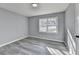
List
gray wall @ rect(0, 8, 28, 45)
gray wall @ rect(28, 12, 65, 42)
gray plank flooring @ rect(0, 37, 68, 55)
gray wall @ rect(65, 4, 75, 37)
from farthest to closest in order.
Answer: gray wall @ rect(28, 12, 65, 42) → gray wall @ rect(0, 8, 28, 45) → gray plank flooring @ rect(0, 37, 68, 55) → gray wall @ rect(65, 4, 75, 37)

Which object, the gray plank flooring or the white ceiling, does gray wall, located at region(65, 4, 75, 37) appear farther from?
the gray plank flooring

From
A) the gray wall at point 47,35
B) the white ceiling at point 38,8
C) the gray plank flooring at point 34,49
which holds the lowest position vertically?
the gray plank flooring at point 34,49

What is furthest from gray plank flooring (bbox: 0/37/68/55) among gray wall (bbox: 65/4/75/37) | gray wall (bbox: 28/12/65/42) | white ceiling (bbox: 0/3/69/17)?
white ceiling (bbox: 0/3/69/17)

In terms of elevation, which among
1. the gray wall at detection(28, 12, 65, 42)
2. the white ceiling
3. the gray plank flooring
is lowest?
the gray plank flooring

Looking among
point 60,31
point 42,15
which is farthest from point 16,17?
point 60,31

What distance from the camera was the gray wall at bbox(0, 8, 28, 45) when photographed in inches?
93.8

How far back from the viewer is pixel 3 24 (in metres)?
2.40

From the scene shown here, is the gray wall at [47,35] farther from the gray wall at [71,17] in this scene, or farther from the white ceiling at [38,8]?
the gray wall at [71,17]

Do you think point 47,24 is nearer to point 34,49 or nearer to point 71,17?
point 71,17

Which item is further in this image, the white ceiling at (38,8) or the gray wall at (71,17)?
the white ceiling at (38,8)

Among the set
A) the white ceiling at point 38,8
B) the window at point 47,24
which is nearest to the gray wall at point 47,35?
the window at point 47,24

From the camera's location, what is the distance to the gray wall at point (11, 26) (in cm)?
238

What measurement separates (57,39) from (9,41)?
2.21m
